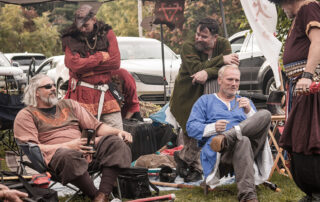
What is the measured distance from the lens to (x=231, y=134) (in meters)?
4.92

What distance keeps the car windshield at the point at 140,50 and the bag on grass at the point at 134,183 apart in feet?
20.2

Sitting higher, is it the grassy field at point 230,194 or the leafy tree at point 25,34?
the leafy tree at point 25,34

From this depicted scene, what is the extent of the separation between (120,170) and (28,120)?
2.93 feet

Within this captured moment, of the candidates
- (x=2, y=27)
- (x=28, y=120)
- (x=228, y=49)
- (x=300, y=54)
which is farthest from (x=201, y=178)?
(x=2, y=27)

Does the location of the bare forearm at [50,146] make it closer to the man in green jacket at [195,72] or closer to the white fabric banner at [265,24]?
the man in green jacket at [195,72]

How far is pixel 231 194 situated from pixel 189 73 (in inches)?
54.1

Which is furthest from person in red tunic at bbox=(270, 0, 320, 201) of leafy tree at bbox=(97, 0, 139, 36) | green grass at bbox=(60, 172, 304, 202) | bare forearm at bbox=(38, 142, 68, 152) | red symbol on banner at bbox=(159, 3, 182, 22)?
leafy tree at bbox=(97, 0, 139, 36)

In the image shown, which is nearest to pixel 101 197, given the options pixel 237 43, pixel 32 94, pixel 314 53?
pixel 32 94

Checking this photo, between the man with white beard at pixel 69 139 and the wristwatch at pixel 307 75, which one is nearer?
the wristwatch at pixel 307 75

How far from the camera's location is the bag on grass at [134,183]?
5172 mm

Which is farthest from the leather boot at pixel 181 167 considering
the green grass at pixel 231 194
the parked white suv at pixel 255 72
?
the parked white suv at pixel 255 72

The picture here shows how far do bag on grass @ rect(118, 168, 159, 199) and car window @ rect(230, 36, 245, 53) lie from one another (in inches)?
266

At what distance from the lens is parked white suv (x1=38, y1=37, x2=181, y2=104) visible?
10.5m

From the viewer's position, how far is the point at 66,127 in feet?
16.6
